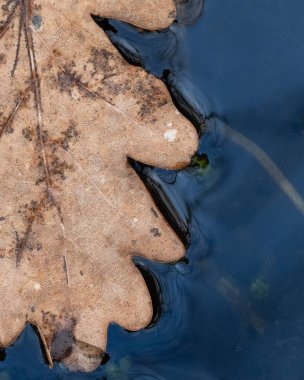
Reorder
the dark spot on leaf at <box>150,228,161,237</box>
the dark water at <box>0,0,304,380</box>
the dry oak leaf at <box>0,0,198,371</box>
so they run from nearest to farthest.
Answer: the dry oak leaf at <box>0,0,198,371</box> < the dark spot on leaf at <box>150,228,161,237</box> < the dark water at <box>0,0,304,380</box>

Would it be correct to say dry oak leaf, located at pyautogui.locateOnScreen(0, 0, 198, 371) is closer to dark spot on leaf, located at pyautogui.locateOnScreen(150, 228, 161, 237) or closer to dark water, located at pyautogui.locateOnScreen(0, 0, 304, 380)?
dark spot on leaf, located at pyautogui.locateOnScreen(150, 228, 161, 237)

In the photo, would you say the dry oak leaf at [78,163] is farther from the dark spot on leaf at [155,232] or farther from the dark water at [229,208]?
the dark water at [229,208]

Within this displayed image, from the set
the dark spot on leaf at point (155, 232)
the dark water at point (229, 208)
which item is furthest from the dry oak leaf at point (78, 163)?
the dark water at point (229, 208)

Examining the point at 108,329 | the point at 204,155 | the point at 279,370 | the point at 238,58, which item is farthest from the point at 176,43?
the point at 279,370

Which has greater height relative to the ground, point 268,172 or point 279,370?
point 268,172

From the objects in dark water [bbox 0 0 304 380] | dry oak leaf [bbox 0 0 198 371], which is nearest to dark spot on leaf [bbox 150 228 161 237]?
dry oak leaf [bbox 0 0 198 371]

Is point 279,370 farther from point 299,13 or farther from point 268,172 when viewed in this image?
point 299,13
